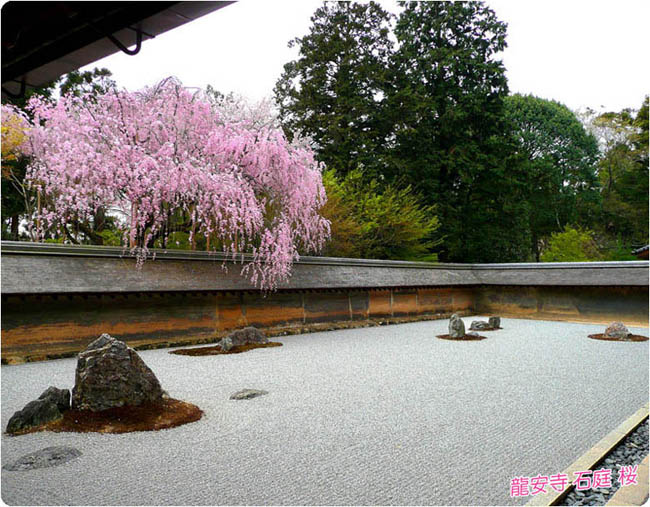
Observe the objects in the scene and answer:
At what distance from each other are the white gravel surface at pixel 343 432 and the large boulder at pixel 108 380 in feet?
1.32

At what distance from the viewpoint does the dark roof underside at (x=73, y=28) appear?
67.4 inches

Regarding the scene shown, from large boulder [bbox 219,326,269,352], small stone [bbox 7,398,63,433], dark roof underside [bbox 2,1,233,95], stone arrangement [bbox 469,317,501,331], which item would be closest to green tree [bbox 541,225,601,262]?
stone arrangement [bbox 469,317,501,331]

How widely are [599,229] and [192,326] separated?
22049mm

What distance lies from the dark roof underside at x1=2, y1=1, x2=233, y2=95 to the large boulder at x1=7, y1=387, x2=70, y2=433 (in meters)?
2.31

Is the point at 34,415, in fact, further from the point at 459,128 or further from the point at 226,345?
the point at 459,128

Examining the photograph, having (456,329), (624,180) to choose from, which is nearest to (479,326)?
(456,329)

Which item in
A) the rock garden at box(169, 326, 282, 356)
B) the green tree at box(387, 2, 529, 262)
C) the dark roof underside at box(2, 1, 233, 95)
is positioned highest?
the green tree at box(387, 2, 529, 262)

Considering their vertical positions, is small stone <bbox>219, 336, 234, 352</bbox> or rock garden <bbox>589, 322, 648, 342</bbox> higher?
small stone <bbox>219, 336, 234, 352</bbox>

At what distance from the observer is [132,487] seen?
7.89 ft

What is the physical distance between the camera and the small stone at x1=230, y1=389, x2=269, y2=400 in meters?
4.18

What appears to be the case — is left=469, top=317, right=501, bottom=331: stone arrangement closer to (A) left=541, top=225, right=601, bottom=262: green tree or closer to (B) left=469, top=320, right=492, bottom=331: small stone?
(B) left=469, top=320, right=492, bottom=331: small stone

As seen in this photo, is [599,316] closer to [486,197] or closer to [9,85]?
[486,197]

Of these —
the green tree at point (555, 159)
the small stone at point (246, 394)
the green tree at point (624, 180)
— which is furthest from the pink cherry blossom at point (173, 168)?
the green tree at point (555, 159)

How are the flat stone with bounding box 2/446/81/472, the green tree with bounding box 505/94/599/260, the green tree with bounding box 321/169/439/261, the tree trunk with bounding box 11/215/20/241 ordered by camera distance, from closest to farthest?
the flat stone with bounding box 2/446/81/472
the green tree with bounding box 321/169/439/261
the tree trunk with bounding box 11/215/20/241
the green tree with bounding box 505/94/599/260
